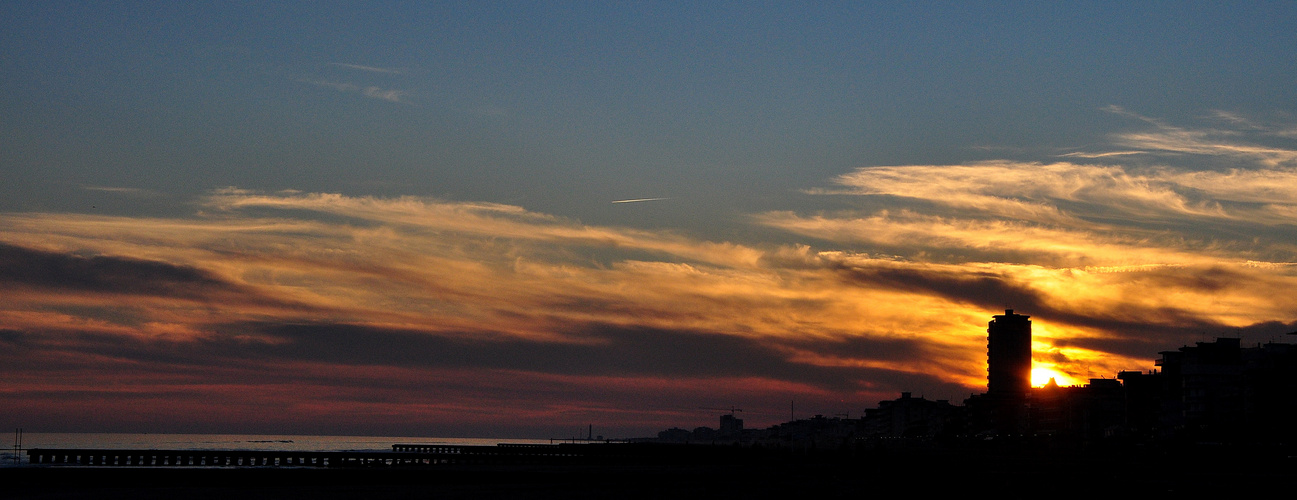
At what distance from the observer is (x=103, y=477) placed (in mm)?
79438

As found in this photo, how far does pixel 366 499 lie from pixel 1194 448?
12966 centimetres

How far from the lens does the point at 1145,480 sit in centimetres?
7550

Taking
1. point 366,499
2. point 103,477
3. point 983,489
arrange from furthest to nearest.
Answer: point 103,477
point 983,489
point 366,499

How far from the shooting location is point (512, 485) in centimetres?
7231

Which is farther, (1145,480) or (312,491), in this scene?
(1145,480)

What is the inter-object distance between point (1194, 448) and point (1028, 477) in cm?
8677

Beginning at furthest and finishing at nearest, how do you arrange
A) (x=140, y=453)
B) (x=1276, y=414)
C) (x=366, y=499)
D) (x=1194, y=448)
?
(x=1276, y=414)
(x=1194, y=448)
(x=140, y=453)
(x=366, y=499)

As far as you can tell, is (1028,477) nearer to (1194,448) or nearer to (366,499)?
(366,499)

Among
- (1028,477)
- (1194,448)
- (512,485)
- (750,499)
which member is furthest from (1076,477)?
(1194,448)

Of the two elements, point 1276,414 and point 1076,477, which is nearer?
point 1076,477

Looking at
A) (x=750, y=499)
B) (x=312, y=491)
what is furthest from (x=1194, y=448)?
(x=312, y=491)

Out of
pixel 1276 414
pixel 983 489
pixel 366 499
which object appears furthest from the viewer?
pixel 1276 414

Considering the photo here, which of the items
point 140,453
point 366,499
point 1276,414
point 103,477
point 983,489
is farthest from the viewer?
point 1276,414

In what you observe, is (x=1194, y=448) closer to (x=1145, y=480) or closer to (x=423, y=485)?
(x=1145, y=480)
